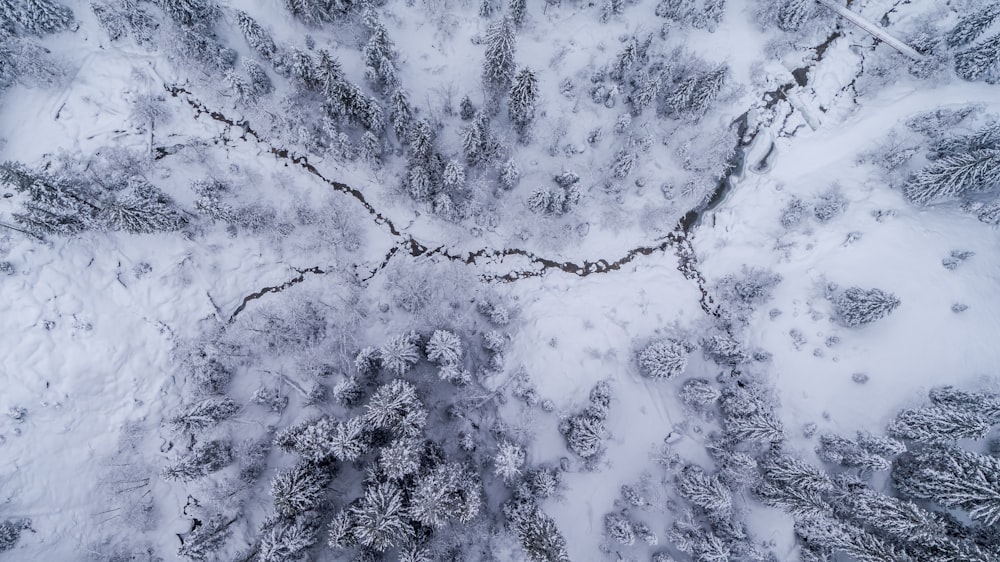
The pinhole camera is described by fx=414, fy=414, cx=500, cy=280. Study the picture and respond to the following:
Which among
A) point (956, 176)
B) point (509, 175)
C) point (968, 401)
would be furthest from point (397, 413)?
point (956, 176)

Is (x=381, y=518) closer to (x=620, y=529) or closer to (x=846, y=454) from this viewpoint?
(x=620, y=529)

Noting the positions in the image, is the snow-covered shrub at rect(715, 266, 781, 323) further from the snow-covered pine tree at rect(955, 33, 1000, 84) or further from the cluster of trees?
the cluster of trees

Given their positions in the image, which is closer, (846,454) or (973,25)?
(846,454)

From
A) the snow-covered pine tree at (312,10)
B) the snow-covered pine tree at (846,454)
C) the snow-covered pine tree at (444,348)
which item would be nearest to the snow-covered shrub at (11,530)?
the snow-covered pine tree at (444,348)

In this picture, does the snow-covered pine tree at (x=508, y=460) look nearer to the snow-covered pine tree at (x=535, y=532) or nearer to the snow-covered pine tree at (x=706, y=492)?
the snow-covered pine tree at (x=535, y=532)

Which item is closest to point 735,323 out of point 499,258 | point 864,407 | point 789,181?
point 864,407

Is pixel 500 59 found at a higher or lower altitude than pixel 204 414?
higher

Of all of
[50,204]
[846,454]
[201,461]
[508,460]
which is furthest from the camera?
[846,454]

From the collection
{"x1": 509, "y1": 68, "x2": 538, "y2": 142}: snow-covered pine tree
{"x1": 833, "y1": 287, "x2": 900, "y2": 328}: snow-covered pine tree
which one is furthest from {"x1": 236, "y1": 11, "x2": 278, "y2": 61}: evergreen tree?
{"x1": 833, "y1": 287, "x2": 900, "y2": 328}: snow-covered pine tree
